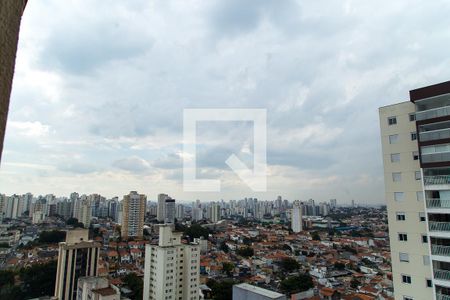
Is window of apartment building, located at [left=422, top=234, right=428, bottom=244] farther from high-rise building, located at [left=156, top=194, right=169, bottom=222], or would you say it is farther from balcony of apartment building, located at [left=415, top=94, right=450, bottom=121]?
high-rise building, located at [left=156, top=194, right=169, bottom=222]

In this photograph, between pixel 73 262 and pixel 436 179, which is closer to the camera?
pixel 436 179

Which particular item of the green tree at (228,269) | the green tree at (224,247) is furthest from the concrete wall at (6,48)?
the green tree at (224,247)

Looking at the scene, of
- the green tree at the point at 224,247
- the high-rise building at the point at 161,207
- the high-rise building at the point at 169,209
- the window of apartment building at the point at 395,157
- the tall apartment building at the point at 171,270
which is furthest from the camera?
the high-rise building at the point at 169,209

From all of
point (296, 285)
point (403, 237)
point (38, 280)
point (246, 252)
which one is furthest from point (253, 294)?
point (246, 252)

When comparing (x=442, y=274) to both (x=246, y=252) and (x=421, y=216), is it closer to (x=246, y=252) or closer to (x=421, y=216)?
(x=421, y=216)

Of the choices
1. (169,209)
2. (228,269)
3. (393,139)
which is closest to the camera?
(393,139)

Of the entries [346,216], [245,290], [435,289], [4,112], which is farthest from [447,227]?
[346,216]

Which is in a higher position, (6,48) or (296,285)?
(6,48)

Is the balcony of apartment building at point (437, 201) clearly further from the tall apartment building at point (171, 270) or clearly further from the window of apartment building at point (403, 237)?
the tall apartment building at point (171, 270)
